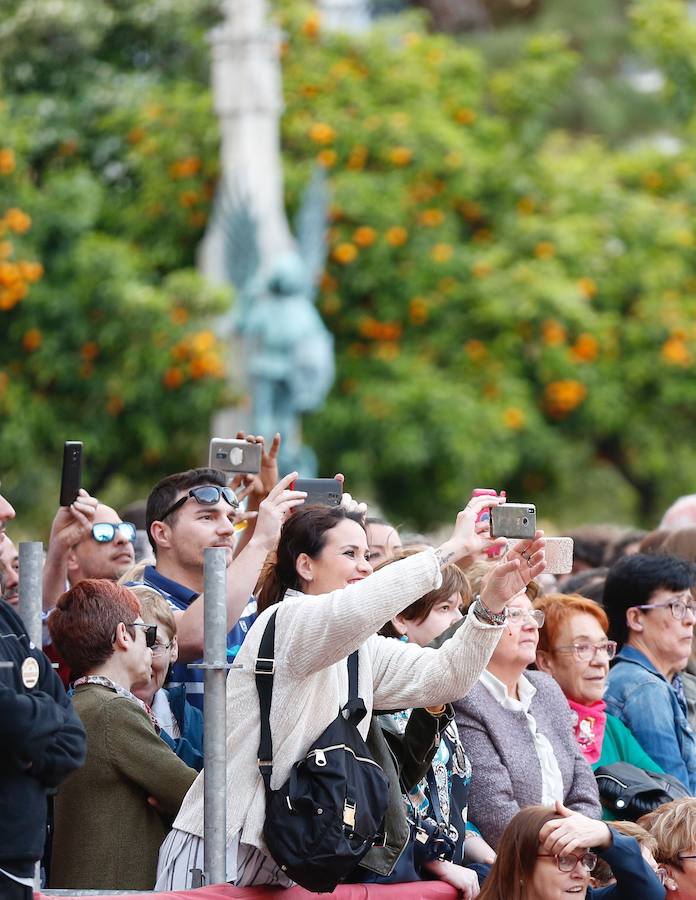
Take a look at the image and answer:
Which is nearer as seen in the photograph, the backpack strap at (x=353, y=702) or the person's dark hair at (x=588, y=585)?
the backpack strap at (x=353, y=702)

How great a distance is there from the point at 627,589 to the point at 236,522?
1540mm

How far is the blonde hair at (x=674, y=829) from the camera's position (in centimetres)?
520

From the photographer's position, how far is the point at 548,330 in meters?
16.3

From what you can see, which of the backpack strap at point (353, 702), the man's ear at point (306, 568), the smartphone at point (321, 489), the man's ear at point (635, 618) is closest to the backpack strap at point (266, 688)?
the backpack strap at point (353, 702)

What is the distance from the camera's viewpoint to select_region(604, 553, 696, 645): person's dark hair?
6320 millimetres

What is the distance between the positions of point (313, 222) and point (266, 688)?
463 inches

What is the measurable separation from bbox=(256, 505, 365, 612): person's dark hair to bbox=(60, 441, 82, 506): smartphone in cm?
80

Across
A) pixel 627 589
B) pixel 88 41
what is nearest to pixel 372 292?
pixel 88 41

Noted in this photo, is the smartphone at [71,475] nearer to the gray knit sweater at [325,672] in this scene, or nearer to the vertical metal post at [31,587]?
the vertical metal post at [31,587]

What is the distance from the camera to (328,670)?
4496mm

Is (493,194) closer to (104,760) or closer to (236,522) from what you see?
(236,522)

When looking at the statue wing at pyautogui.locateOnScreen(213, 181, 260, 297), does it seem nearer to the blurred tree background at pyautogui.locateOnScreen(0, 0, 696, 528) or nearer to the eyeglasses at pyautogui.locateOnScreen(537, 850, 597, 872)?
the blurred tree background at pyautogui.locateOnScreen(0, 0, 696, 528)

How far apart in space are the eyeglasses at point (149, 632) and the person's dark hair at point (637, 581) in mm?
2065

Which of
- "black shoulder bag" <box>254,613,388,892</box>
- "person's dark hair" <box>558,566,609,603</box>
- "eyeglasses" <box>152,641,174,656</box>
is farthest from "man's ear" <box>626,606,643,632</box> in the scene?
"black shoulder bag" <box>254,613,388,892</box>
